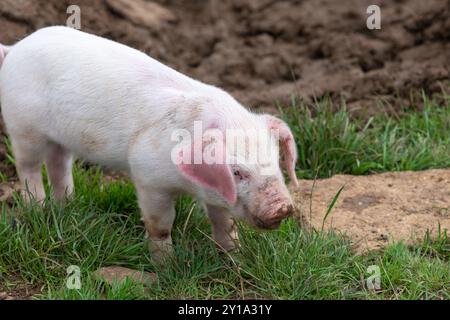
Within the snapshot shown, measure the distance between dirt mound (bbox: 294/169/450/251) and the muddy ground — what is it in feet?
3.54

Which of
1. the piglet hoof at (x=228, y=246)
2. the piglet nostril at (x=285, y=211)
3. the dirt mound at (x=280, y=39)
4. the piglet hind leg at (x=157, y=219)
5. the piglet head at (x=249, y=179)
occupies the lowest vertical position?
the piglet hoof at (x=228, y=246)

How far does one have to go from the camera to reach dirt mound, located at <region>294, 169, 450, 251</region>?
507cm

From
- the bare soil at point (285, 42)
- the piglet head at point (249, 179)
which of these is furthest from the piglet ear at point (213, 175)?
the bare soil at point (285, 42)

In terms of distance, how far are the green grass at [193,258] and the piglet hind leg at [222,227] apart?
9 centimetres

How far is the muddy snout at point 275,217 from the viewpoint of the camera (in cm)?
410

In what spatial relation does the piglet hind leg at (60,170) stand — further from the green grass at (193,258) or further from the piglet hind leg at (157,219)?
the piglet hind leg at (157,219)

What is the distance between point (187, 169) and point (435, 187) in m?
2.14

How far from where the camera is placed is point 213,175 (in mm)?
4105

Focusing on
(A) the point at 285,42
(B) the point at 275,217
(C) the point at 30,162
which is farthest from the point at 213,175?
(A) the point at 285,42

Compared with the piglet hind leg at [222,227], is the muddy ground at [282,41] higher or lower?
higher

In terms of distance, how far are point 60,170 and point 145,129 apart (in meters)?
1.02

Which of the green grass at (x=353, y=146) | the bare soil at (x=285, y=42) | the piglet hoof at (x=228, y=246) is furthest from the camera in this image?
the bare soil at (x=285, y=42)

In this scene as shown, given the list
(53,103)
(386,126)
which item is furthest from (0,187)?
(386,126)

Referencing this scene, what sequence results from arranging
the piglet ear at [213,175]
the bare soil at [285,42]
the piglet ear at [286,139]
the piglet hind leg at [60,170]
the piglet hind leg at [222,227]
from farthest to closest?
the bare soil at [285,42] < the piglet hind leg at [60,170] < the piglet hind leg at [222,227] < the piglet ear at [286,139] < the piglet ear at [213,175]
